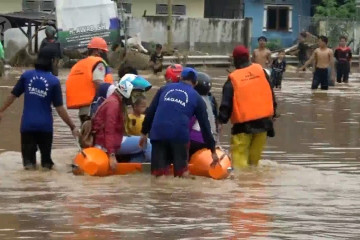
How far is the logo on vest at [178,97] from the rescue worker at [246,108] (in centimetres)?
110

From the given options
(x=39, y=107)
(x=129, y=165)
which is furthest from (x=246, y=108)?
(x=39, y=107)

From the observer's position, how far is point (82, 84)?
14.3m

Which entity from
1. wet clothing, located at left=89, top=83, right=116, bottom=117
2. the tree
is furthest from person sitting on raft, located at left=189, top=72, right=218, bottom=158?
the tree

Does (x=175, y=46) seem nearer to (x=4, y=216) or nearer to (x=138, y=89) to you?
(x=138, y=89)

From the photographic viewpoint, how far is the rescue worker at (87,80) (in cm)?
1420

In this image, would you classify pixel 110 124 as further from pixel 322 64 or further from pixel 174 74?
pixel 322 64

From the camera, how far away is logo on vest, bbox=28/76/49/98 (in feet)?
42.5

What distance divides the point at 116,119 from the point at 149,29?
36.9 m

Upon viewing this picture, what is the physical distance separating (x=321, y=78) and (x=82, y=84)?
1592 centimetres

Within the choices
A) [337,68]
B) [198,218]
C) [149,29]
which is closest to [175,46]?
[149,29]

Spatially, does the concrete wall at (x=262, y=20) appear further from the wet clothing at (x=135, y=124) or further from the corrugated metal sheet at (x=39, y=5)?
the wet clothing at (x=135, y=124)

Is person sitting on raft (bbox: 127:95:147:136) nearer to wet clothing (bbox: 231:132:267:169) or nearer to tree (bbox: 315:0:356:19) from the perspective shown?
wet clothing (bbox: 231:132:267:169)

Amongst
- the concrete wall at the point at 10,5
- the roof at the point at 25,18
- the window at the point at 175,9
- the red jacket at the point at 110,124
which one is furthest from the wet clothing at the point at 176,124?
the window at the point at 175,9

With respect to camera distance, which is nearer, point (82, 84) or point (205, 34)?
point (82, 84)
